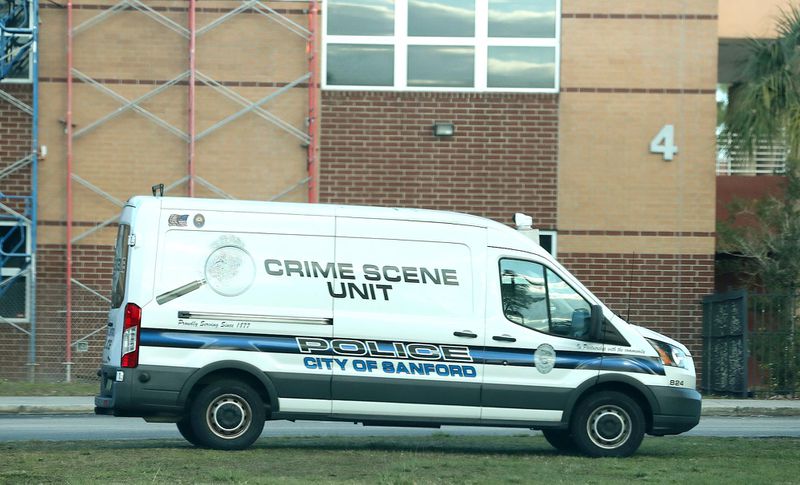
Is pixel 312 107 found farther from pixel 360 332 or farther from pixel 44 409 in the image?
pixel 360 332

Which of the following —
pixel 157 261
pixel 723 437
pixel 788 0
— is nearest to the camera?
pixel 157 261

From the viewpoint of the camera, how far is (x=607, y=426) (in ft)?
38.3

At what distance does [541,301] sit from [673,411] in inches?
60.2

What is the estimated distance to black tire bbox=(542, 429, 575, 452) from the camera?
12180mm

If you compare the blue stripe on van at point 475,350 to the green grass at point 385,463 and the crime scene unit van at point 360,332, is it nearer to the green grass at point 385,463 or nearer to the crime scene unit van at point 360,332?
the crime scene unit van at point 360,332

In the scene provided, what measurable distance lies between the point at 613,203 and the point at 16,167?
9.73 meters

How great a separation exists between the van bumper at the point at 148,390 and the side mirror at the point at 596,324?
3489 mm

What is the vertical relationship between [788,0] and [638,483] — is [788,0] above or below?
above

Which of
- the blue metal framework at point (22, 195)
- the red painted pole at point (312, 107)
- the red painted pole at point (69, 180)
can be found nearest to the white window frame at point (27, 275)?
the blue metal framework at point (22, 195)

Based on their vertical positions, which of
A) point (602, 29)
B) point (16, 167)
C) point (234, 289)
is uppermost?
point (602, 29)

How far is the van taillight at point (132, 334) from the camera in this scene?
11038mm

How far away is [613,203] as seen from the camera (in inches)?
862

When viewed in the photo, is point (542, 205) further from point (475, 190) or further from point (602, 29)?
point (602, 29)

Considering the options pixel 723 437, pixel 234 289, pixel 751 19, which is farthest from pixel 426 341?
pixel 751 19
